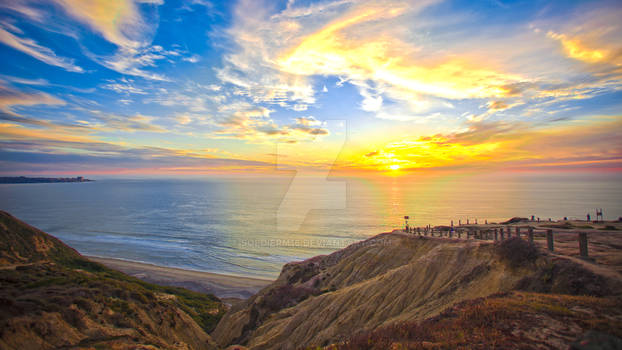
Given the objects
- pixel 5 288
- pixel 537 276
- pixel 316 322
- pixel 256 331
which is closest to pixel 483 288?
pixel 537 276

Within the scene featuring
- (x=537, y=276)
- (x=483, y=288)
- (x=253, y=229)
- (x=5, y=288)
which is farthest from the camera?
(x=253, y=229)

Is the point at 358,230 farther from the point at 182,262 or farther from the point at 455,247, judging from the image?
the point at 455,247

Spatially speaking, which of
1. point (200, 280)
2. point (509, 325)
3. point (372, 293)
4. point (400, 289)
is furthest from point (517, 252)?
point (200, 280)

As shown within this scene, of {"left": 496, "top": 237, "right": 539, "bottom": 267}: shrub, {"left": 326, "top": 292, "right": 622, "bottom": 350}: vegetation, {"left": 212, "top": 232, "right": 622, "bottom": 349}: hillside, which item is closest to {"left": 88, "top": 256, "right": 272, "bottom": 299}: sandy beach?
{"left": 212, "top": 232, "right": 622, "bottom": 349}: hillside

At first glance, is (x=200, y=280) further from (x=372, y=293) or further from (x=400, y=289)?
(x=400, y=289)

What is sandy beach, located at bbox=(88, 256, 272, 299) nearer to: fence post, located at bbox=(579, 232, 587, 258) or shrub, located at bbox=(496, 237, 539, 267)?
shrub, located at bbox=(496, 237, 539, 267)
